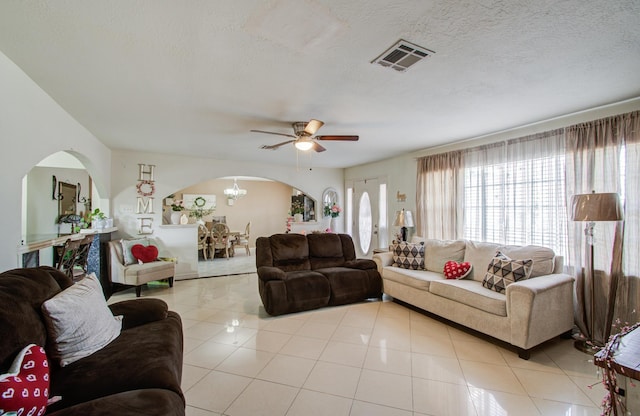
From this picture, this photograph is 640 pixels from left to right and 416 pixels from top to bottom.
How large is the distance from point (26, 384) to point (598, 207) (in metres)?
4.14

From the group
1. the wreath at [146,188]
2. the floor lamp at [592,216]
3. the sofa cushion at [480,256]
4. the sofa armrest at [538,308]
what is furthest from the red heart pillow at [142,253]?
the floor lamp at [592,216]

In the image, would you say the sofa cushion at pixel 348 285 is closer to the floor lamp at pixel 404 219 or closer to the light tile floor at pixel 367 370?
the light tile floor at pixel 367 370

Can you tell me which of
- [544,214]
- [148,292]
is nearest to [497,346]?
[544,214]

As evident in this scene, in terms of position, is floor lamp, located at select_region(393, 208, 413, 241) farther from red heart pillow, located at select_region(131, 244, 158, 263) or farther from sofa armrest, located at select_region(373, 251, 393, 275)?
red heart pillow, located at select_region(131, 244, 158, 263)

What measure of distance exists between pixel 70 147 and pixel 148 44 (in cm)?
226

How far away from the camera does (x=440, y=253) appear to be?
4043mm

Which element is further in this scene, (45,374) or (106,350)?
(106,350)

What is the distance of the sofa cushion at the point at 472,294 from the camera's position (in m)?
2.76

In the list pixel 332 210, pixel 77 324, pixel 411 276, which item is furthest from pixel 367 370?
pixel 332 210

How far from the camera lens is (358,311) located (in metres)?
3.79

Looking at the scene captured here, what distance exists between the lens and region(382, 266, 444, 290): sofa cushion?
3578 mm

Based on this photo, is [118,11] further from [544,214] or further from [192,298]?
[544,214]

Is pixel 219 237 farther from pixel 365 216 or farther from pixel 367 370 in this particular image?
pixel 367 370

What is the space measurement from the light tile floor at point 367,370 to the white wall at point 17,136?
1702 millimetres
